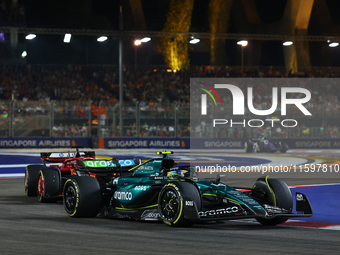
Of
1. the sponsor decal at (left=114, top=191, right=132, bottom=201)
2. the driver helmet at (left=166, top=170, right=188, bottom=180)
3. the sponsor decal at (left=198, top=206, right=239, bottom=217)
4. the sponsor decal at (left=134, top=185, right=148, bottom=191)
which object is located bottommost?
the sponsor decal at (left=198, top=206, right=239, bottom=217)

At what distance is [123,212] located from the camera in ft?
27.6

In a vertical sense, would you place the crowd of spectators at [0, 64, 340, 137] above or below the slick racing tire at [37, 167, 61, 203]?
above

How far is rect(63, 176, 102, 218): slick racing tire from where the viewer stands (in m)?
8.45

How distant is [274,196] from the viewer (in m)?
7.92

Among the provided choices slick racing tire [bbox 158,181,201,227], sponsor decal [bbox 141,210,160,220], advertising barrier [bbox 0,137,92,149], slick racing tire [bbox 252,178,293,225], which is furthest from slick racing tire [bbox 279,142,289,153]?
slick racing tire [bbox 158,181,201,227]

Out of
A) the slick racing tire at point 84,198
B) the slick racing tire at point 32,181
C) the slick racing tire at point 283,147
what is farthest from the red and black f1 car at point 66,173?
the slick racing tire at point 283,147

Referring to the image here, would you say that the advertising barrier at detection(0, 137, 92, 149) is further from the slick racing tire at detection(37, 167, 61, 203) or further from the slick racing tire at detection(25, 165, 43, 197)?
the slick racing tire at detection(37, 167, 61, 203)

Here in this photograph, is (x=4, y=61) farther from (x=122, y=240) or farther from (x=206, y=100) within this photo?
(x=122, y=240)

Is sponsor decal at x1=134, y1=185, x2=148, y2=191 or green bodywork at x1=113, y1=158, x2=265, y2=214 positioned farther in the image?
sponsor decal at x1=134, y1=185, x2=148, y2=191

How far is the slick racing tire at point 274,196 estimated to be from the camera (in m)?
7.89

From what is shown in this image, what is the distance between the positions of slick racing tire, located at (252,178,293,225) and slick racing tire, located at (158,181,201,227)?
1.13 meters

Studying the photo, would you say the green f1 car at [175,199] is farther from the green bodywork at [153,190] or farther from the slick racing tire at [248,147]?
the slick racing tire at [248,147]

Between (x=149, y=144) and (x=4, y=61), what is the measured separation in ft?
54.9

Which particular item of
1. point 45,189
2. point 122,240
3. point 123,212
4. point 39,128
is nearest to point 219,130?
point 39,128
